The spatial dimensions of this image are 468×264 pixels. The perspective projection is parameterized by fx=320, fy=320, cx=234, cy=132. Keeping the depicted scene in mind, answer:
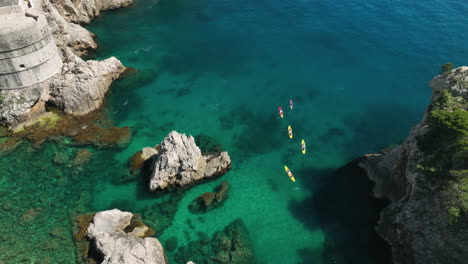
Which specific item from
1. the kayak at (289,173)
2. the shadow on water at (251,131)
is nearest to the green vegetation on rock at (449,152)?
the kayak at (289,173)

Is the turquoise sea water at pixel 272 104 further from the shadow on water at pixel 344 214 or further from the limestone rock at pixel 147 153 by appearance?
the limestone rock at pixel 147 153

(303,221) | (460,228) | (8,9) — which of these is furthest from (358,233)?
(8,9)

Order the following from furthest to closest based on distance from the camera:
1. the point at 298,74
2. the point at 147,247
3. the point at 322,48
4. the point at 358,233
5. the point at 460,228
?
1. the point at 322,48
2. the point at 298,74
3. the point at 358,233
4. the point at 147,247
5. the point at 460,228

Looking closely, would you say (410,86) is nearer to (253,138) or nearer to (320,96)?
(320,96)

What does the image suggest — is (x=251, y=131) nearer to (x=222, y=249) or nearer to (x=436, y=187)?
(x=222, y=249)

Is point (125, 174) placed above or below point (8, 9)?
below

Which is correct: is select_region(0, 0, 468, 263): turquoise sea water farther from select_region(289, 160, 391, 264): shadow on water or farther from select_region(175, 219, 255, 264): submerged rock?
select_region(175, 219, 255, 264): submerged rock
